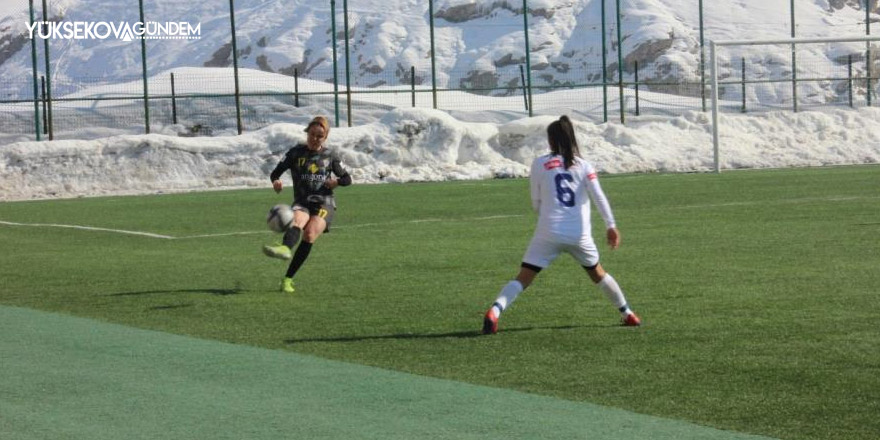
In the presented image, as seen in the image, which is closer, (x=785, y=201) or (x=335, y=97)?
(x=785, y=201)

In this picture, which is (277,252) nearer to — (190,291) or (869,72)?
(190,291)

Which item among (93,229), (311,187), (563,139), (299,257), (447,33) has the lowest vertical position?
(93,229)

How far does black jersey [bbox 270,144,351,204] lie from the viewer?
13734 mm

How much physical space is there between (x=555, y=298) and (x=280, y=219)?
2831mm

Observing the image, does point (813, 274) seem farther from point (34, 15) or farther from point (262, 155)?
point (34, 15)

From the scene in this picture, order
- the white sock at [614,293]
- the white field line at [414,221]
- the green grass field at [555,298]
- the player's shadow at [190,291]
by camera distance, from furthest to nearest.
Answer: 1. the white field line at [414,221]
2. the player's shadow at [190,291]
3. the white sock at [614,293]
4. the green grass field at [555,298]

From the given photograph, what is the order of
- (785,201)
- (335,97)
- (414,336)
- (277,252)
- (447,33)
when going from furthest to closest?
(447,33), (335,97), (785,201), (277,252), (414,336)

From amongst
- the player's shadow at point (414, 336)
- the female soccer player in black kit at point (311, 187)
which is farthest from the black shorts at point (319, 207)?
the player's shadow at point (414, 336)

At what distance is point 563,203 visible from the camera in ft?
33.3

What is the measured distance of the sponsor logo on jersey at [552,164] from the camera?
10.1 meters

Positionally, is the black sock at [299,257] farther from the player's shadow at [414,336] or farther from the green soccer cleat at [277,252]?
the player's shadow at [414,336]

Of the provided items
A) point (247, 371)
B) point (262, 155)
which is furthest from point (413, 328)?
point (262, 155)

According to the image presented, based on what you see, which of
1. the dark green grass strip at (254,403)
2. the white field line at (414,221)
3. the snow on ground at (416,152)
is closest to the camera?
the dark green grass strip at (254,403)

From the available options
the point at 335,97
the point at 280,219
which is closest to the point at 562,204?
the point at 280,219
